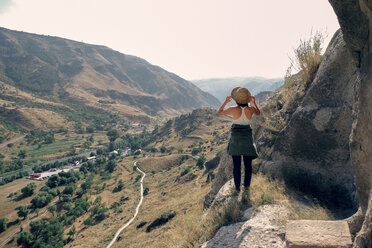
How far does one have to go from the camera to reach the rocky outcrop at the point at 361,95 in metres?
3.43

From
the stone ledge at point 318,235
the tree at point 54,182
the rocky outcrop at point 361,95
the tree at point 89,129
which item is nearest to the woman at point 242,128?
the stone ledge at point 318,235

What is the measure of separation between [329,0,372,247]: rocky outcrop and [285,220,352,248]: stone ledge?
0.86ft

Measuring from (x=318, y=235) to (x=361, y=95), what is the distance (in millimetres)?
2284

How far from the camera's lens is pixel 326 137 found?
596 cm

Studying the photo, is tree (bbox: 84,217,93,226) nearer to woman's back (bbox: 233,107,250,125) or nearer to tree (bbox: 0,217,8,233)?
tree (bbox: 0,217,8,233)

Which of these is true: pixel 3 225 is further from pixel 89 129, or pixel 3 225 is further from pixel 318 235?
pixel 89 129

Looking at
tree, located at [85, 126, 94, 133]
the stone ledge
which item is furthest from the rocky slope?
tree, located at [85, 126, 94, 133]

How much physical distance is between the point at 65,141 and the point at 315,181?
149 meters

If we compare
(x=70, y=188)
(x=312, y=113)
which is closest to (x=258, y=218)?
(x=312, y=113)

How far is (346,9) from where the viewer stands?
372 cm

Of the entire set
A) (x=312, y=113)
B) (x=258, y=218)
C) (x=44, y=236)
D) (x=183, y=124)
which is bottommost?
(x=44, y=236)

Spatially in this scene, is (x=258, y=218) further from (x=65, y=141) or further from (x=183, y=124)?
(x=65, y=141)

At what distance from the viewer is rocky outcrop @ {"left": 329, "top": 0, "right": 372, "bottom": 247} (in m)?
3.43

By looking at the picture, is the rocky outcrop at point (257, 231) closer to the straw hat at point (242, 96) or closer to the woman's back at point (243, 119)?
the woman's back at point (243, 119)
